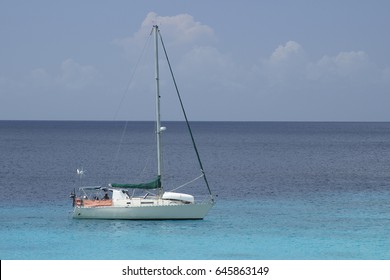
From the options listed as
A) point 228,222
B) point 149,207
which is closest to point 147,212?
point 149,207

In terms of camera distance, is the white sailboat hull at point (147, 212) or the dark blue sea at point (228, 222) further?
the white sailboat hull at point (147, 212)

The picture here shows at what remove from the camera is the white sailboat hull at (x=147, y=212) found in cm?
5284

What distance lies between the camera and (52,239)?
154 feet

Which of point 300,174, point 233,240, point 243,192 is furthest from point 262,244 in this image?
point 300,174

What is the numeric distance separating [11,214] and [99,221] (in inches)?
305

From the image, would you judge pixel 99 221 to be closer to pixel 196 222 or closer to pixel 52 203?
pixel 196 222

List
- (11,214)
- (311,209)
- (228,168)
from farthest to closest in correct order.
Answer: (228,168)
(311,209)
(11,214)

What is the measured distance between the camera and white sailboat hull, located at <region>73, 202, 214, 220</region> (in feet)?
173

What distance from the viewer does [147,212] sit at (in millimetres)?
53062

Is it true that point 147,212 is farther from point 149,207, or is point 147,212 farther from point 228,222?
point 228,222

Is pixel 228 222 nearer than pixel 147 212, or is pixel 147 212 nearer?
pixel 147 212

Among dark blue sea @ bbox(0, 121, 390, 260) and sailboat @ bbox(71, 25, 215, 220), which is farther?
sailboat @ bbox(71, 25, 215, 220)

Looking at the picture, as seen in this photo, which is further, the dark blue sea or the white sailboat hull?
the white sailboat hull

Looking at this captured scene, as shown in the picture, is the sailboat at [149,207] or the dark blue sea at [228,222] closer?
the dark blue sea at [228,222]
